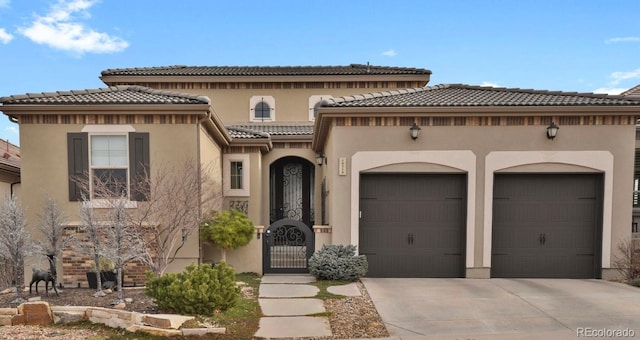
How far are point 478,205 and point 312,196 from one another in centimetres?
699

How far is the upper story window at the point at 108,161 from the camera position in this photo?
7566 millimetres

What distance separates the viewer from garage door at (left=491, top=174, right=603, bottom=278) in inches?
314

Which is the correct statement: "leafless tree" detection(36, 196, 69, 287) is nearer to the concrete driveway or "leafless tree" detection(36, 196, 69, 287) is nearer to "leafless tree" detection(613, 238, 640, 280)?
the concrete driveway

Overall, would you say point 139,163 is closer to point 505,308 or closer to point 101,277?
point 101,277

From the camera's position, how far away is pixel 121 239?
6234mm

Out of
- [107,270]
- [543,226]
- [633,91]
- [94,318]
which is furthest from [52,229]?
[633,91]

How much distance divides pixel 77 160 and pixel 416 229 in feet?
24.7

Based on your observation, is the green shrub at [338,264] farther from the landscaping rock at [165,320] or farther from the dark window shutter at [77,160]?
the dark window shutter at [77,160]

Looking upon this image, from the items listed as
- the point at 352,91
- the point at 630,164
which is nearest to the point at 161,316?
the point at 630,164

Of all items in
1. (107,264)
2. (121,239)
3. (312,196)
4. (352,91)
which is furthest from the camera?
(352,91)

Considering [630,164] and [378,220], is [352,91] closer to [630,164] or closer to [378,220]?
[378,220]

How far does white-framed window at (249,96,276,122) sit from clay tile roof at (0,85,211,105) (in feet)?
20.8

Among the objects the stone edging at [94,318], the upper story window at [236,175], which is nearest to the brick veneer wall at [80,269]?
the stone edging at [94,318]

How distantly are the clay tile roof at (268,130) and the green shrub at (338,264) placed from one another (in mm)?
5065
